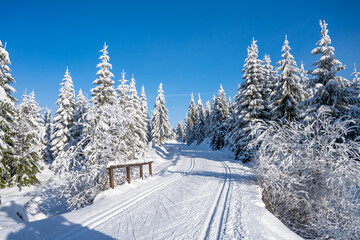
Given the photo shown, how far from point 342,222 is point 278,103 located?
1444 centimetres

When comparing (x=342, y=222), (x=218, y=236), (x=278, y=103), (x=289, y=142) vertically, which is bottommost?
(x=342, y=222)

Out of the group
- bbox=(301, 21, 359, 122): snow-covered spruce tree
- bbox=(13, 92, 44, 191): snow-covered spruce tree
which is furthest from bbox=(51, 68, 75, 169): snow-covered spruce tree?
bbox=(301, 21, 359, 122): snow-covered spruce tree

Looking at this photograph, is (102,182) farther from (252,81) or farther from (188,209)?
(252,81)

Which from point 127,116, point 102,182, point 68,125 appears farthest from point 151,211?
point 68,125

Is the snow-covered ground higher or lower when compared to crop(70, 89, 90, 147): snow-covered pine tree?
lower

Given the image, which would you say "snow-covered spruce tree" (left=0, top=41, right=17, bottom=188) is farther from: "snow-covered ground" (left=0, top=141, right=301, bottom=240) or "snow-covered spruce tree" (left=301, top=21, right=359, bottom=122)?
"snow-covered spruce tree" (left=301, top=21, right=359, bottom=122)

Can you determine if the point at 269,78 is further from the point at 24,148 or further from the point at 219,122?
the point at 24,148

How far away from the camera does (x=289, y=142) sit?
9.32 metres

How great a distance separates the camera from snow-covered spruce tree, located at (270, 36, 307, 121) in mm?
18812

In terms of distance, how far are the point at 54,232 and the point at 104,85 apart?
57.4 feet

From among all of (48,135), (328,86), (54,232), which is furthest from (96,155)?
(48,135)

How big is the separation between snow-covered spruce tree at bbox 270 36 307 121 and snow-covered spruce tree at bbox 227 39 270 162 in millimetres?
1386

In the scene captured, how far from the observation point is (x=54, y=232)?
175 inches

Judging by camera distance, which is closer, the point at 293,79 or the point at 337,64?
the point at 337,64
